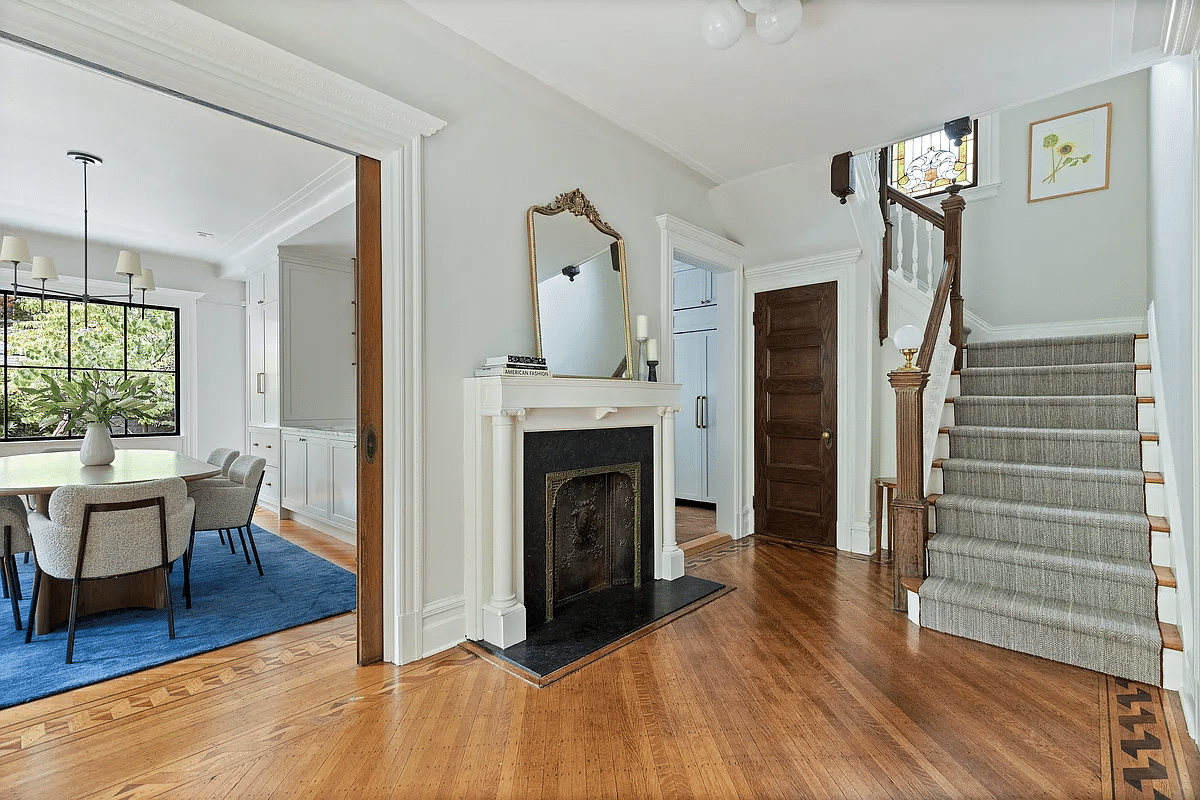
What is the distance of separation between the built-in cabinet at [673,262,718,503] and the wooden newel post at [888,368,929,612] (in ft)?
9.43

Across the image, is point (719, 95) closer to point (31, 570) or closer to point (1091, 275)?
point (1091, 275)

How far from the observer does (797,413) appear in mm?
4488

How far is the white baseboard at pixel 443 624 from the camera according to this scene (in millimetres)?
2529

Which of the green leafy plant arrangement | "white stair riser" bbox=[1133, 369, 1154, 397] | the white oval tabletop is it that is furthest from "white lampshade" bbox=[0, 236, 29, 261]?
"white stair riser" bbox=[1133, 369, 1154, 397]

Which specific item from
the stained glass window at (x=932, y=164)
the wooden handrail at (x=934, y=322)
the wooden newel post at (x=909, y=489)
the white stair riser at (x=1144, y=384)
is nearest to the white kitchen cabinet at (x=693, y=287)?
the stained glass window at (x=932, y=164)

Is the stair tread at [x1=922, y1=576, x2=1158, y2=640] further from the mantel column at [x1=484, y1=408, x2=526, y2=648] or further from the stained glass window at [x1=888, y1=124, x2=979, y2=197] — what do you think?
the stained glass window at [x1=888, y1=124, x2=979, y2=197]

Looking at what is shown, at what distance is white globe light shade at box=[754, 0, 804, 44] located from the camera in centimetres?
219

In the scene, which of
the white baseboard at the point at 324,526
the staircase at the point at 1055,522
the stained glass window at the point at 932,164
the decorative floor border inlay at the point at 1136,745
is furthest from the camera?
the stained glass window at the point at 932,164

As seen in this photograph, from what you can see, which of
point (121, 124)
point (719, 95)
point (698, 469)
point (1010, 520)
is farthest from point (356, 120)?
point (698, 469)

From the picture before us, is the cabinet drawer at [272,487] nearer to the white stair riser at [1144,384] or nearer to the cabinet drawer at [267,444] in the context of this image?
the cabinet drawer at [267,444]

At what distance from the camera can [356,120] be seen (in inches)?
89.8

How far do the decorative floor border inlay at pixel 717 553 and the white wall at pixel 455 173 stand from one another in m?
1.82

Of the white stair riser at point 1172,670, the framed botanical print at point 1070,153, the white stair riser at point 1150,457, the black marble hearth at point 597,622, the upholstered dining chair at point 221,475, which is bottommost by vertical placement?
the black marble hearth at point 597,622

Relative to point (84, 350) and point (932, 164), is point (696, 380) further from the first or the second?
point (84, 350)
